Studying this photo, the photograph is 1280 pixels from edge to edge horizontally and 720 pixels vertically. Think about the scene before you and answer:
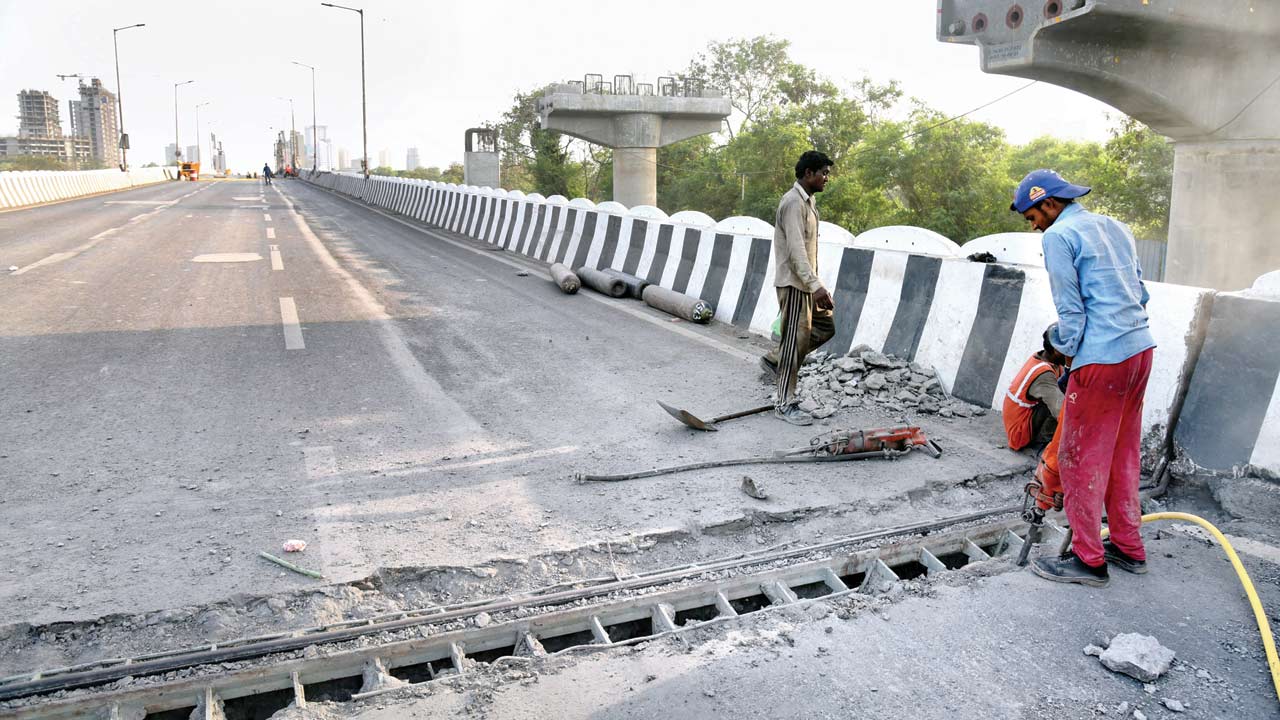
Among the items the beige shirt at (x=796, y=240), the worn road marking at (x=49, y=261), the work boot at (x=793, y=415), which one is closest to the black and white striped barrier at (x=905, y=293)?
the work boot at (x=793, y=415)

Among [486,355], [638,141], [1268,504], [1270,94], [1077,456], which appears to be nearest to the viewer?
[1077,456]

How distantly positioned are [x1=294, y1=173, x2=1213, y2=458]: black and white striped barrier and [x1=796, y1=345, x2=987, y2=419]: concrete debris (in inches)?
5.5

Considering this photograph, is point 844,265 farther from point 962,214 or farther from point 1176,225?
point 962,214

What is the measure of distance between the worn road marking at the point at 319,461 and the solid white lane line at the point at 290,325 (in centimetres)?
289

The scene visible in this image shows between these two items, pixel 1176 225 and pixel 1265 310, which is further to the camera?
pixel 1176 225

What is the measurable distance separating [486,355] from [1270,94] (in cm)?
1086

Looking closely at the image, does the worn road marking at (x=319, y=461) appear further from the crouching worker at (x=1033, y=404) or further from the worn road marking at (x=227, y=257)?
the worn road marking at (x=227, y=257)

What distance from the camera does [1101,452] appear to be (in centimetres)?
348

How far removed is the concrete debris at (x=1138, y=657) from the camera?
2.80 meters

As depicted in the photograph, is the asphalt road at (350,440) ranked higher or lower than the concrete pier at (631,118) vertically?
lower

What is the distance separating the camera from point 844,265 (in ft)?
25.2

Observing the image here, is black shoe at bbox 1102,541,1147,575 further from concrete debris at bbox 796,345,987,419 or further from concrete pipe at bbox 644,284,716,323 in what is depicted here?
concrete pipe at bbox 644,284,716,323

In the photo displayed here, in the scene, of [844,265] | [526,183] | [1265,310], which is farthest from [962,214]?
[526,183]

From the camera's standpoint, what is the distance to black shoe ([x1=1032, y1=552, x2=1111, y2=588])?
3.48 meters
